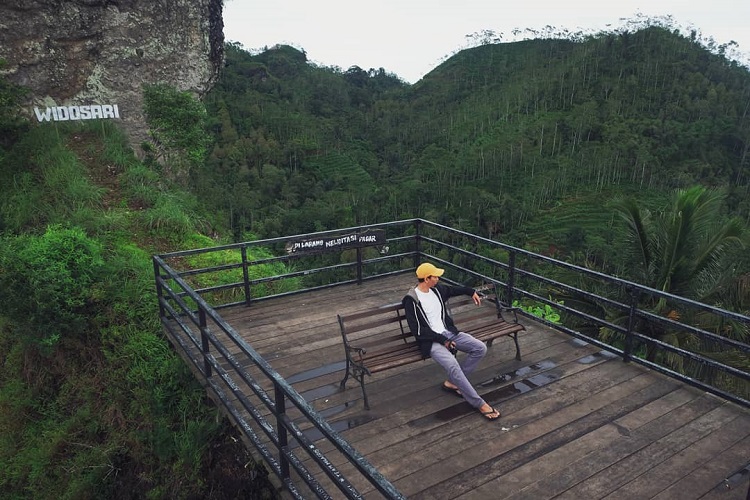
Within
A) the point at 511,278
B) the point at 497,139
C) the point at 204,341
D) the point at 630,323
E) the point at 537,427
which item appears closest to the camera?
the point at 537,427

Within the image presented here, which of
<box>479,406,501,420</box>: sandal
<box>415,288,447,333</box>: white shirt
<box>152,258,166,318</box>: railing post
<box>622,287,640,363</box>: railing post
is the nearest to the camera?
<box>479,406,501,420</box>: sandal

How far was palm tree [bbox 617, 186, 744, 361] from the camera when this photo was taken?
8297 mm

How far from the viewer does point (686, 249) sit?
8648mm

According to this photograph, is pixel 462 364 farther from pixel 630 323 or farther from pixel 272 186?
pixel 272 186

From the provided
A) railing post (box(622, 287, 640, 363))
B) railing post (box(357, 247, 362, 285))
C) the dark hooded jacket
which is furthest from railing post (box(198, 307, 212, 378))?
railing post (box(622, 287, 640, 363))

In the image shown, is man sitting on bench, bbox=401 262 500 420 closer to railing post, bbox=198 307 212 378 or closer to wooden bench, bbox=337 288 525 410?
wooden bench, bbox=337 288 525 410

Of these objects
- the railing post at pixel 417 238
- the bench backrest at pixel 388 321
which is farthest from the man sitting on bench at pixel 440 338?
the railing post at pixel 417 238

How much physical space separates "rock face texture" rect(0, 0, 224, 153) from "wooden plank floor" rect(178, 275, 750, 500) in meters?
8.48

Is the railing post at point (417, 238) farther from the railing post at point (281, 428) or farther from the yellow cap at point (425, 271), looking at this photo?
the railing post at point (281, 428)

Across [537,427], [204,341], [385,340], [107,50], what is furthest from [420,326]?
[107,50]

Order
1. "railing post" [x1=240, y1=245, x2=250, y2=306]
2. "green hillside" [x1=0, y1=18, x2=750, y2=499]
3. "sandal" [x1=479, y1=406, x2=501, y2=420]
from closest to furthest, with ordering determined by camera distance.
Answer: "sandal" [x1=479, y1=406, x2=501, y2=420], "green hillside" [x1=0, y1=18, x2=750, y2=499], "railing post" [x1=240, y1=245, x2=250, y2=306]

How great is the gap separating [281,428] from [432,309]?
1.78 meters

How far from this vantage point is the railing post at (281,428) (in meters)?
3.13

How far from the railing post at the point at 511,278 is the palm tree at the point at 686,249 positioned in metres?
3.33
